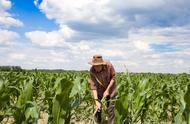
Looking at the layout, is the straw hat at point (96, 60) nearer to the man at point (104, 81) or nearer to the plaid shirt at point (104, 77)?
the man at point (104, 81)

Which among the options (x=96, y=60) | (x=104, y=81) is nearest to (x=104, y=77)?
(x=104, y=81)

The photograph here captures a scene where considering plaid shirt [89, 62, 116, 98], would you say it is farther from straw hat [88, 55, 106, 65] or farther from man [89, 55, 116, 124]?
straw hat [88, 55, 106, 65]

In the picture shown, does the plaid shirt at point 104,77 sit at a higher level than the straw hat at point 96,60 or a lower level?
lower

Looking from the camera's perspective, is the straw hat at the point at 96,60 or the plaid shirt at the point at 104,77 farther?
the plaid shirt at the point at 104,77

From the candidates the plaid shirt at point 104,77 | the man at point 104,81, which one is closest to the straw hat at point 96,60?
the man at point 104,81

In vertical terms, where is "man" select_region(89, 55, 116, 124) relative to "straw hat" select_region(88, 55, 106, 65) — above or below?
below

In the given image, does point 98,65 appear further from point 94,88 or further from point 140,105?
point 140,105

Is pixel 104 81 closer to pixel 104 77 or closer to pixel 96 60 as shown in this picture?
pixel 104 77

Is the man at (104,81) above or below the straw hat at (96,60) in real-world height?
below

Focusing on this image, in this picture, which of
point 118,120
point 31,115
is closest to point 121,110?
point 118,120

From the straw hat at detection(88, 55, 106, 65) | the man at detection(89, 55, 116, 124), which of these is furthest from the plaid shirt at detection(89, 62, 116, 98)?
the straw hat at detection(88, 55, 106, 65)

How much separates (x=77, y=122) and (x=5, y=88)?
595 centimetres

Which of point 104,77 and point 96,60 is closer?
point 96,60

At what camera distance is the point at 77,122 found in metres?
10.9
